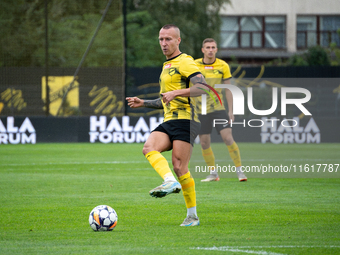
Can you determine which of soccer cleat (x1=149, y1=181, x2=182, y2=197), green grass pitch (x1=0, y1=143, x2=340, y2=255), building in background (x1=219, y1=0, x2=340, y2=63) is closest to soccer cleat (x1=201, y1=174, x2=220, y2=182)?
green grass pitch (x1=0, y1=143, x2=340, y2=255)

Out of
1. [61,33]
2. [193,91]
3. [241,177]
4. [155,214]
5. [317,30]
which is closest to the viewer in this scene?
[193,91]

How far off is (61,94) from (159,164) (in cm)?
1649

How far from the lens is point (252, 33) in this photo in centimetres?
5241

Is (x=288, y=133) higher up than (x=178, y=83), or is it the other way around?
(x=178, y=83)

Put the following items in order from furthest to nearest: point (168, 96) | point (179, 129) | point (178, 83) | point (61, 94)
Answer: point (61, 94), point (178, 83), point (179, 129), point (168, 96)

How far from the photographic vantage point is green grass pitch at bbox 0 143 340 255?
198 inches

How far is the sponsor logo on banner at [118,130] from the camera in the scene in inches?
815

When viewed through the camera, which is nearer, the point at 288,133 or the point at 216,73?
the point at 216,73

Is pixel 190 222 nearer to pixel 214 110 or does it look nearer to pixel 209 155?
pixel 209 155

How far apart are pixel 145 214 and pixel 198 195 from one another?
6.13ft

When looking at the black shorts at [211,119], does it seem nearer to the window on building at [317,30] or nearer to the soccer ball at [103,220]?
the soccer ball at [103,220]

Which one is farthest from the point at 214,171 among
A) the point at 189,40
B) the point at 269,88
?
the point at 189,40

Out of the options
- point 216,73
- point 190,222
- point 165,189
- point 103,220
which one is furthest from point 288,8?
point 165,189

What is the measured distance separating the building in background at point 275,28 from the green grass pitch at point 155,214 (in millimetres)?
39892
